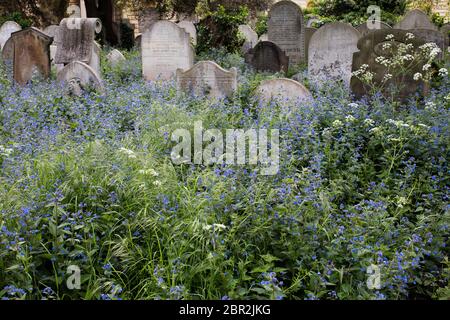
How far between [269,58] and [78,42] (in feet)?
13.2

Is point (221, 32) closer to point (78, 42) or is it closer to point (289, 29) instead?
point (289, 29)

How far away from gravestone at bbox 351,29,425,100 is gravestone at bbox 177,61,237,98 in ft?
5.92

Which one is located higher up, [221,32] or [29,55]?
[221,32]

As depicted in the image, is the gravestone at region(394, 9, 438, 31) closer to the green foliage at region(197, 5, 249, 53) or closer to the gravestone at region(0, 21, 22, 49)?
the green foliage at region(197, 5, 249, 53)

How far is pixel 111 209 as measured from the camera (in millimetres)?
3848

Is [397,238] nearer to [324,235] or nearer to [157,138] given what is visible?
[324,235]

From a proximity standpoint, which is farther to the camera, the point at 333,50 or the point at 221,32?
the point at 221,32

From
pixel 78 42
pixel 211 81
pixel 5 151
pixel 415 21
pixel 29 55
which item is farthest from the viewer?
pixel 415 21

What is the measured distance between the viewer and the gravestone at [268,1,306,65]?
12695 millimetres

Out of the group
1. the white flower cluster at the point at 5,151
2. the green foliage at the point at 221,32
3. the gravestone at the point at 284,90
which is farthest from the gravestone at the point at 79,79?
the green foliage at the point at 221,32

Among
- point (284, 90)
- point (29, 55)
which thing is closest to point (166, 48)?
point (29, 55)

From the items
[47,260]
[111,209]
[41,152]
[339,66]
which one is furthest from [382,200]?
[339,66]

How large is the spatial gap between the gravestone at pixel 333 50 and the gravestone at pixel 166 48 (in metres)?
2.43

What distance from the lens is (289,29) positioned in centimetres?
1277
